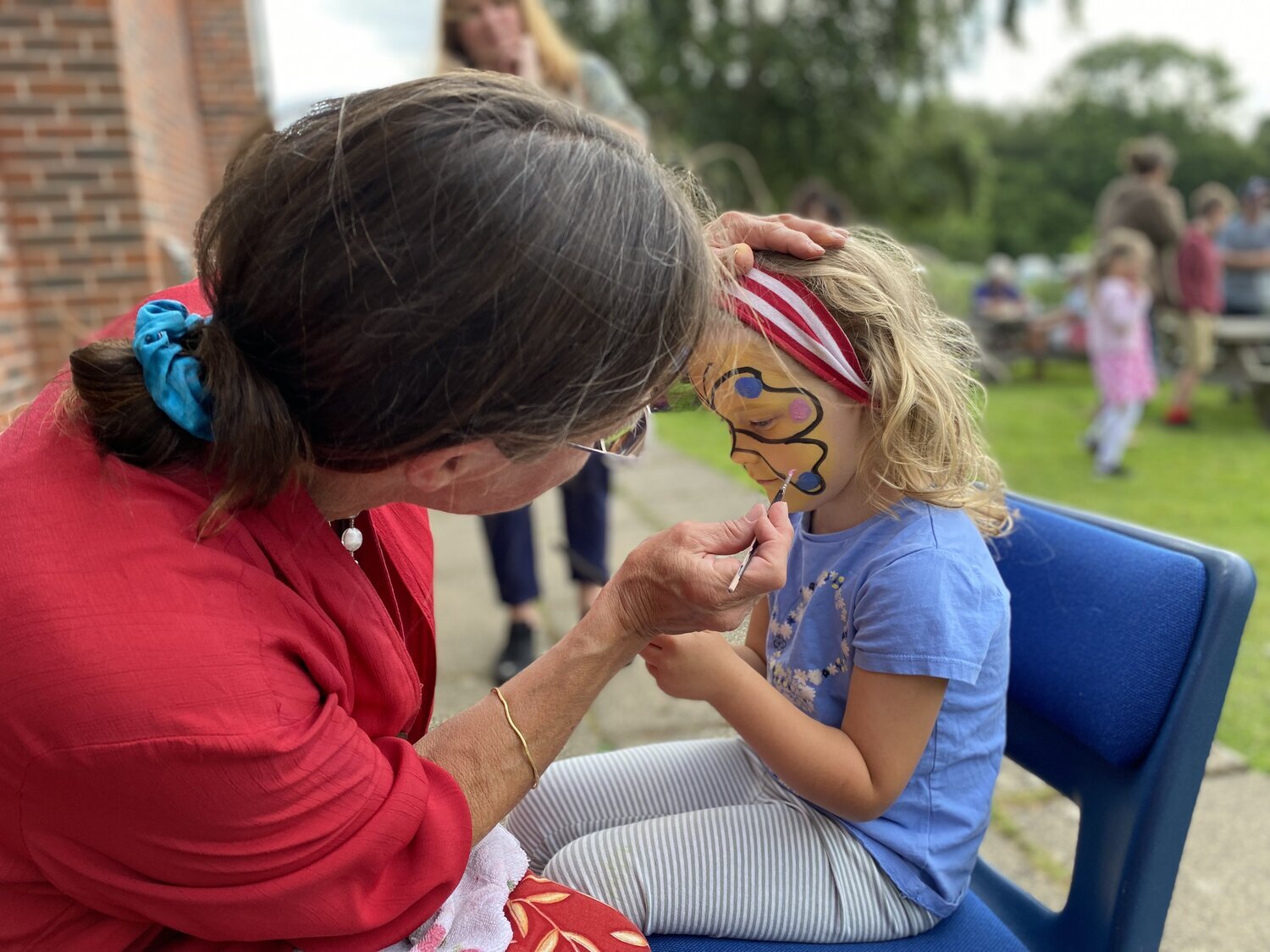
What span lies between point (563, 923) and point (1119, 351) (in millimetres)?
6452

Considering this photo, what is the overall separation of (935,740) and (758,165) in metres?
17.5

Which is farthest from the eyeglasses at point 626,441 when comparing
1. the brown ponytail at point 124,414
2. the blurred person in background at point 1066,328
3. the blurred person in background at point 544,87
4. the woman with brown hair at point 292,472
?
the blurred person in background at point 1066,328

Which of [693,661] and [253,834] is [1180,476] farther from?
[253,834]

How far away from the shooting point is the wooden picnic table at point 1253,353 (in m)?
8.00

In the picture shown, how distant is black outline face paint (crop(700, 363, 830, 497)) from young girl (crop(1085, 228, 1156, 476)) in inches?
231

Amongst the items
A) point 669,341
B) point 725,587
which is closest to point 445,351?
point 669,341

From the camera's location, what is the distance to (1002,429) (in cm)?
847

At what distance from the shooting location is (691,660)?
4.19ft

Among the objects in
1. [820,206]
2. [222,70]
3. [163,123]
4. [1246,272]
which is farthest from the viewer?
[1246,272]

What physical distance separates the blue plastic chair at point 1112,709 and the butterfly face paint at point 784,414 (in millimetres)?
385

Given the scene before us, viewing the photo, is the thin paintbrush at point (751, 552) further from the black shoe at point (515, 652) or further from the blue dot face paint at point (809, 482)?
the black shoe at point (515, 652)

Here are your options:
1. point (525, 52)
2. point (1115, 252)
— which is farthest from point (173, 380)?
point (1115, 252)

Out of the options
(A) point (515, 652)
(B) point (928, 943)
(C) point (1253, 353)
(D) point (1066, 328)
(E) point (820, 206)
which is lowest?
(D) point (1066, 328)

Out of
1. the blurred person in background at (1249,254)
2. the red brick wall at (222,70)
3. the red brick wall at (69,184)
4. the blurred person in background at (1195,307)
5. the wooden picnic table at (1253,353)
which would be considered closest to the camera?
the red brick wall at (69,184)
